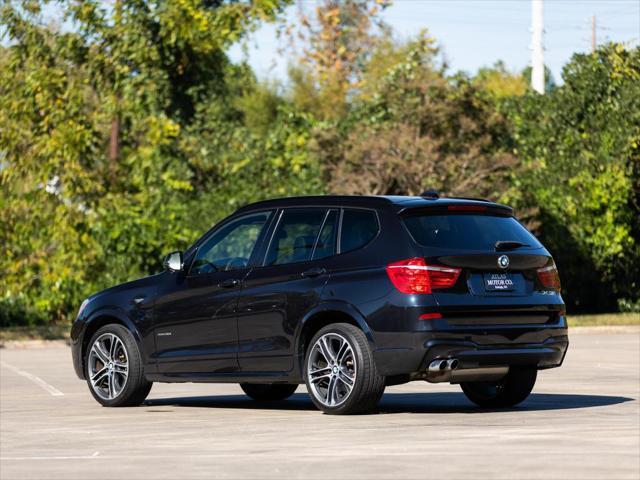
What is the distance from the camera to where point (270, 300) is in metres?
12.6

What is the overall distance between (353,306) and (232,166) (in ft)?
72.2

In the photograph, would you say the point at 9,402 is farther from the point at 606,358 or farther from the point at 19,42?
the point at 19,42

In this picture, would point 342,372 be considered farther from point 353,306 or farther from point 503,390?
point 503,390

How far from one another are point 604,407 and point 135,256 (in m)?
18.2

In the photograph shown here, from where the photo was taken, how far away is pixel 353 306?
11.9m

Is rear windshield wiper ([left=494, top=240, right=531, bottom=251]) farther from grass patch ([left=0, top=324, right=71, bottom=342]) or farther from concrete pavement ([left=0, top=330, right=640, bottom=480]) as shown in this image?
grass patch ([left=0, top=324, right=71, bottom=342])

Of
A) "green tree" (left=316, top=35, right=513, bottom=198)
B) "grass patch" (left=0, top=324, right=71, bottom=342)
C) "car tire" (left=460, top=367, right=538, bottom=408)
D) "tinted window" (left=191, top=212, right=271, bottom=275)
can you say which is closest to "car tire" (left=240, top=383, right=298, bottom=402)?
"tinted window" (left=191, top=212, right=271, bottom=275)

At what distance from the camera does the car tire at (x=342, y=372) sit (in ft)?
38.7

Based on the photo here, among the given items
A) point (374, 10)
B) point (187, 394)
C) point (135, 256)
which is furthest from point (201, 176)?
point (374, 10)

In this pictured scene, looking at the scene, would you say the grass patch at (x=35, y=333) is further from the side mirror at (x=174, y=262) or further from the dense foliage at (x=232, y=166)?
the side mirror at (x=174, y=262)

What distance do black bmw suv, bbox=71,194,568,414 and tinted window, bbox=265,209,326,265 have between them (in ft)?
0.04

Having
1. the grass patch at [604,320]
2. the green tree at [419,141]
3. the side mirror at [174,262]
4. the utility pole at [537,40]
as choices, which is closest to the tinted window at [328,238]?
the side mirror at [174,262]

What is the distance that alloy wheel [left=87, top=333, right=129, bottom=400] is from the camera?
13891 millimetres

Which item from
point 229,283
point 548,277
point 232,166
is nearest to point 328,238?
point 229,283
